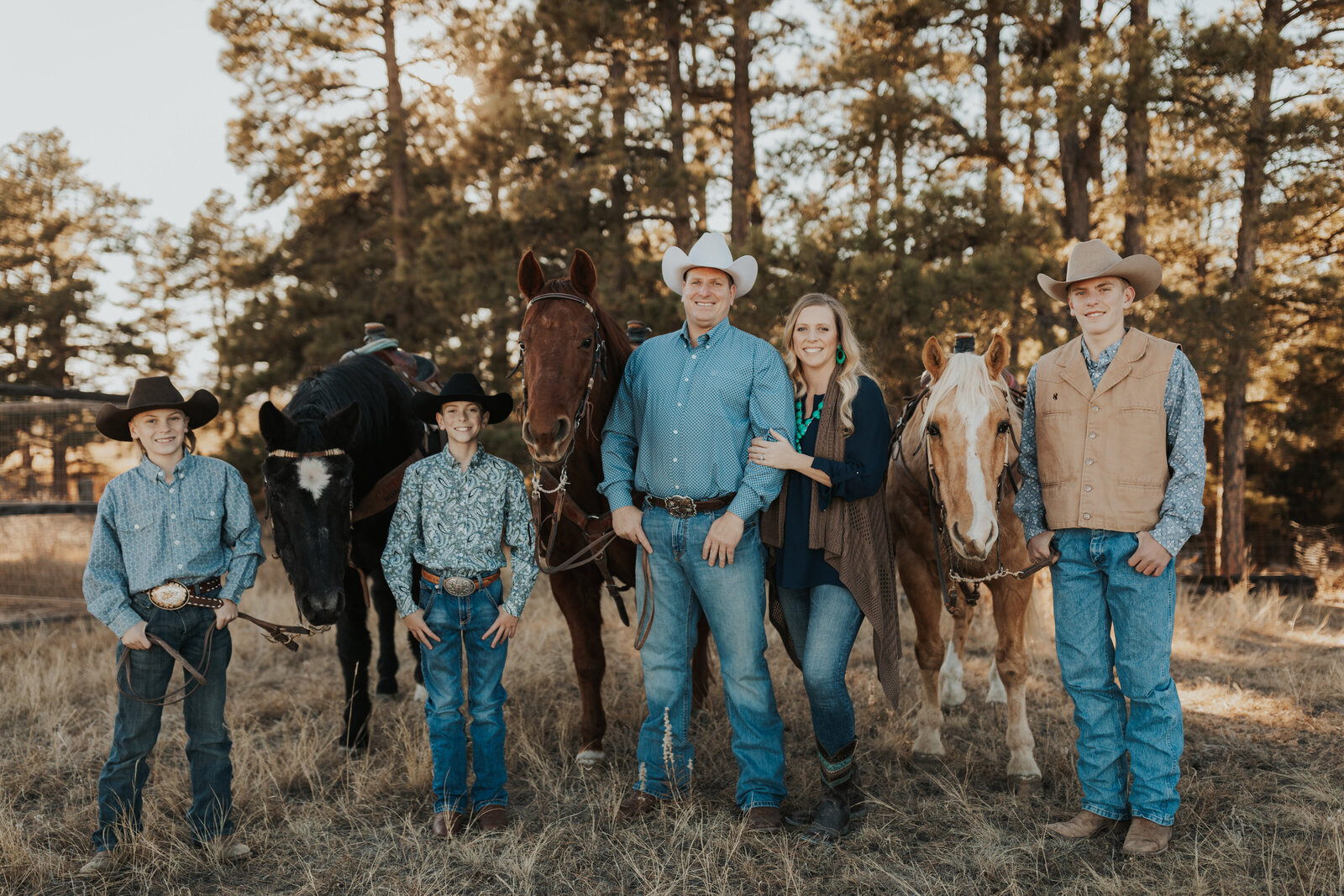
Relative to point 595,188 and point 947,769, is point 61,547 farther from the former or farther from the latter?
point 947,769

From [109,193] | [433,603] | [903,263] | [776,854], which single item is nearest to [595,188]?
[903,263]

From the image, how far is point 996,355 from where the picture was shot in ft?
10.6

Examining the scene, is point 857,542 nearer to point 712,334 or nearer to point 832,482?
point 832,482

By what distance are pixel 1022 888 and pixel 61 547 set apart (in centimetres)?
923

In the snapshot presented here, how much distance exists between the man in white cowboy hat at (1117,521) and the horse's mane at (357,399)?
3100 mm

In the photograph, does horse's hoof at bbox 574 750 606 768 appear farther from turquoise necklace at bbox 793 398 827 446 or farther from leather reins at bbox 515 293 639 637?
turquoise necklace at bbox 793 398 827 446

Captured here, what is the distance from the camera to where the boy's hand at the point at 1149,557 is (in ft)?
9.14

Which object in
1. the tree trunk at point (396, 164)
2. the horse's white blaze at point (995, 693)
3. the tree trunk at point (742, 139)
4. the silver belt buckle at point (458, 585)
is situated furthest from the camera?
the tree trunk at point (396, 164)

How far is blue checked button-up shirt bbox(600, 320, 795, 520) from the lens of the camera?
3.04 meters

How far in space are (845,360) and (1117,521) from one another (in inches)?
46.1

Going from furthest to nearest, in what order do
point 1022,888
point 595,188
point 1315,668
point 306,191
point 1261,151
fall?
point 306,191 → point 595,188 → point 1261,151 → point 1315,668 → point 1022,888

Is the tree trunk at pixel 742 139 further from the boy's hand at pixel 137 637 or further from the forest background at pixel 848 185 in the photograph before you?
the boy's hand at pixel 137 637

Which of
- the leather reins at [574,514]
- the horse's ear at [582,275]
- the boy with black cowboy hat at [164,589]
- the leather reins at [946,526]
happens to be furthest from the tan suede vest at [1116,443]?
the boy with black cowboy hat at [164,589]

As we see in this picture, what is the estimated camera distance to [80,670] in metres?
5.70
